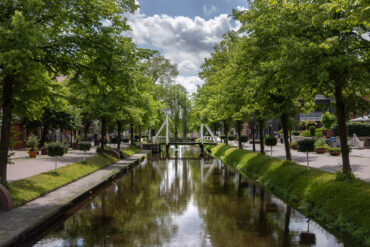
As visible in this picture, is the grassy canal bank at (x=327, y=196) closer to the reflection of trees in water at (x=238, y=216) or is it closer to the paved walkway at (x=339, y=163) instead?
the reflection of trees in water at (x=238, y=216)

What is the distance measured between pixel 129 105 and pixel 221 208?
61.6 ft

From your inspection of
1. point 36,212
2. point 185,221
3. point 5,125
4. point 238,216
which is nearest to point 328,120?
point 238,216

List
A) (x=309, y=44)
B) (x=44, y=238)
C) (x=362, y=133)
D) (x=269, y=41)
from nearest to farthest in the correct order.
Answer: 1. (x=44, y=238)
2. (x=309, y=44)
3. (x=269, y=41)
4. (x=362, y=133)

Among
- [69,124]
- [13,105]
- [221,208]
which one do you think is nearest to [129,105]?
[69,124]

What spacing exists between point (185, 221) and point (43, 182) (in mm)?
7443

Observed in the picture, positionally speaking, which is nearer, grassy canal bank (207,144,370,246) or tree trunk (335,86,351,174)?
grassy canal bank (207,144,370,246)

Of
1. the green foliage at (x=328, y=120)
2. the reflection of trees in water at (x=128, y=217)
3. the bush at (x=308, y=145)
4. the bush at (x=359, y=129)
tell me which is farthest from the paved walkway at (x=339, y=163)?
the green foliage at (x=328, y=120)

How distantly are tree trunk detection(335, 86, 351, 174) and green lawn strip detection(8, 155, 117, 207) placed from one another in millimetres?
11198

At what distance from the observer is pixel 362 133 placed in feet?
123

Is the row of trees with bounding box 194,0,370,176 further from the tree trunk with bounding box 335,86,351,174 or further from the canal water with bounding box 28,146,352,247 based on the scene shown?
the canal water with bounding box 28,146,352,247

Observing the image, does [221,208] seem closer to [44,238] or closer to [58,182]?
[44,238]

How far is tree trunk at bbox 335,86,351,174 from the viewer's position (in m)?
11.0

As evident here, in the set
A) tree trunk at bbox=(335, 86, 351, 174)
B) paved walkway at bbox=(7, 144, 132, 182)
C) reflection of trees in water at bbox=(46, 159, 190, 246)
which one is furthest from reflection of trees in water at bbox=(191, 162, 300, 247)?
paved walkway at bbox=(7, 144, 132, 182)

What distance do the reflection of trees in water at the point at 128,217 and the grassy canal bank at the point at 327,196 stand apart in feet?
14.4
